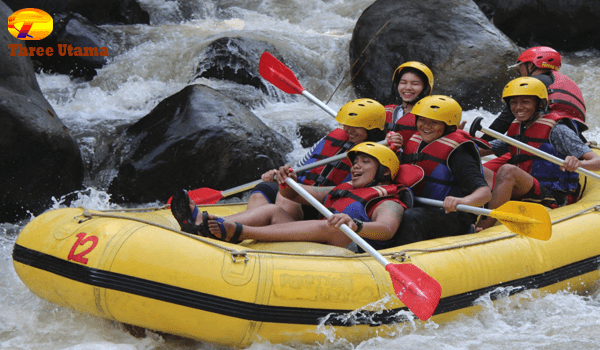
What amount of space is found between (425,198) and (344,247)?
59 centimetres

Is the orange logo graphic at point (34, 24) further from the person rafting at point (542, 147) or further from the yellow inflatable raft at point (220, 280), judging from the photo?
the person rafting at point (542, 147)

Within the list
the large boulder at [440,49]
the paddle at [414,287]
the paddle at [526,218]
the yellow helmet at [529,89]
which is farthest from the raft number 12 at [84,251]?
the large boulder at [440,49]

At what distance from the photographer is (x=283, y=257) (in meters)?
2.92

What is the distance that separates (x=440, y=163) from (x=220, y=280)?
158cm

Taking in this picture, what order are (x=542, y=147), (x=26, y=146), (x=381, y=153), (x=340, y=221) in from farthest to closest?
1. (x=26, y=146)
2. (x=542, y=147)
3. (x=381, y=153)
4. (x=340, y=221)

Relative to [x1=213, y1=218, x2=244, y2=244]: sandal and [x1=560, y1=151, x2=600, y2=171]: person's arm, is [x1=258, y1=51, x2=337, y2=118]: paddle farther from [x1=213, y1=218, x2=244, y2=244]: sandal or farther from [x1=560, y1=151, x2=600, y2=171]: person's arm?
[x1=560, y1=151, x2=600, y2=171]: person's arm

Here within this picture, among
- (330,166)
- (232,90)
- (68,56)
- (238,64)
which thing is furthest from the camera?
(68,56)

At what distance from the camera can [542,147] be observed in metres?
4.13

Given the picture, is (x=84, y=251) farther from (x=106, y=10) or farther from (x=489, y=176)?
(x=106, y=10)

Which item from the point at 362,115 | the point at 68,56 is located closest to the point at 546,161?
the point at 362,115

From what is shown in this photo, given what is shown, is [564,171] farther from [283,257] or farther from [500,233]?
[283,257]

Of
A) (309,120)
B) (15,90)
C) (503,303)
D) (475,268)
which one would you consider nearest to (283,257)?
(475,268)

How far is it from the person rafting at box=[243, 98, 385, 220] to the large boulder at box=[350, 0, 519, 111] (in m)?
3.52

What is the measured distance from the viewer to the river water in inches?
120
